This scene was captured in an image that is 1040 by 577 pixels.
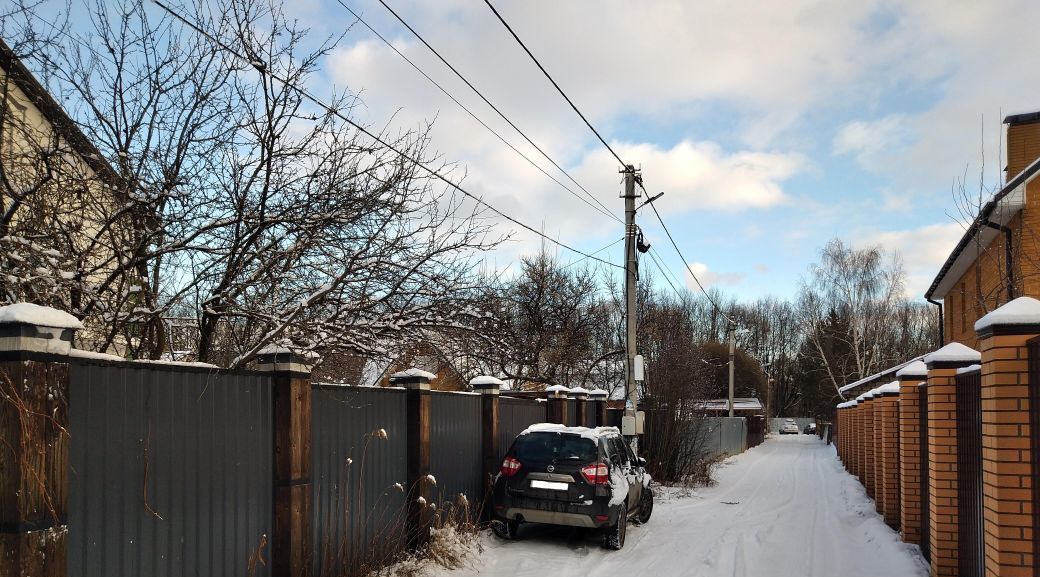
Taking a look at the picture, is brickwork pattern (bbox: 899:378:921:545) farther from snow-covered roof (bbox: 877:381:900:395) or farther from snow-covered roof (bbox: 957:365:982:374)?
snow-covered roof (bbox: 957:365:982:374)

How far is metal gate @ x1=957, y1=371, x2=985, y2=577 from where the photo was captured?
Answer: 5730 mm

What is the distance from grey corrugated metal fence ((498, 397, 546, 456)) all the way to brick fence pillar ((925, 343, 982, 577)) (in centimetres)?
557

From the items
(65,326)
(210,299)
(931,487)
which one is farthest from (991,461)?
(210,299)

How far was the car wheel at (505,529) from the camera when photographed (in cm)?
927

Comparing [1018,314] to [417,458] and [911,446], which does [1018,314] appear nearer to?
[911,446]

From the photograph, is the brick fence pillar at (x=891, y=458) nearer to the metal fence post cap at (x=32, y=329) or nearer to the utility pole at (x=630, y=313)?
the utility pole at (x=630, y=313)

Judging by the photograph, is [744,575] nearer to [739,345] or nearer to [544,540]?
[544,540]

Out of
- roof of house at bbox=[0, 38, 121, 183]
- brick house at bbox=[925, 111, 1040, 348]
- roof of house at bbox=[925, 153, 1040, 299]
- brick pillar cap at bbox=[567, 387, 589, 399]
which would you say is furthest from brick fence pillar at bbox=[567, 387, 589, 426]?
roof of house at bbox=[0, 38, 121, 183]

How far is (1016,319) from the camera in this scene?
4598 mm

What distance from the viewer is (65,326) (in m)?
3.72

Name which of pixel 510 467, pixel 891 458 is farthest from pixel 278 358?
pixel 891 458

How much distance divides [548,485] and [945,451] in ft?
14.0

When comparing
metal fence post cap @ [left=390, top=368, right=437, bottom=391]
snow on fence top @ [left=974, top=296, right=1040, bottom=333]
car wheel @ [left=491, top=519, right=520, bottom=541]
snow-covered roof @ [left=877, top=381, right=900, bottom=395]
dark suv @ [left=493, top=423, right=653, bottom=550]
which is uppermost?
snow on fence top @ [left=974, top=296, right=1040, bottom=333]

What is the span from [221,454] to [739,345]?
65575mm
